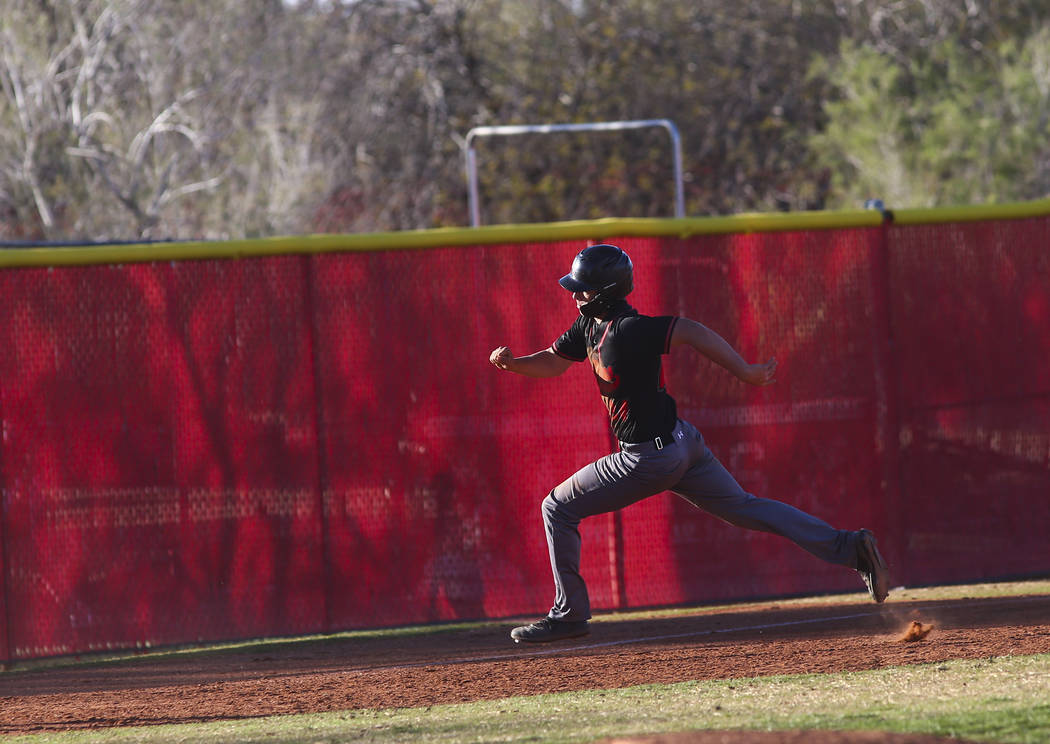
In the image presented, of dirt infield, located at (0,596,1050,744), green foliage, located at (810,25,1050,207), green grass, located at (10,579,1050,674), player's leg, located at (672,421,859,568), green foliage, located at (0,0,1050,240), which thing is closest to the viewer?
player's leg, located at (672,421,859,568)

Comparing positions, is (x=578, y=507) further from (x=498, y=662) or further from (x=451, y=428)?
(x=451, y=428)

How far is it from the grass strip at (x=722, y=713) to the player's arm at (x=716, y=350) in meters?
1.46

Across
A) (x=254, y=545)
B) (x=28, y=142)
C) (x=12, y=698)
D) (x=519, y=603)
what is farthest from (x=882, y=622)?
(x=28, y=142)

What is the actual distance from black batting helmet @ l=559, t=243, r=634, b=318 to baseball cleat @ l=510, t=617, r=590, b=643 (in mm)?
1512

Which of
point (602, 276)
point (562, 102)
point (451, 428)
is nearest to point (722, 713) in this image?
point (602, 276)

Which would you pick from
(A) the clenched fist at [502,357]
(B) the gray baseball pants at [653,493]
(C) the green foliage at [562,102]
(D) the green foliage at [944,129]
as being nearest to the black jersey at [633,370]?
(B) the gray baseball pants at [653,493]

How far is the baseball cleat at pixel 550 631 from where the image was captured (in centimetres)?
636

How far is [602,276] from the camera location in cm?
625

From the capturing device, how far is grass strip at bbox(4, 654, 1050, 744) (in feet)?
17.0

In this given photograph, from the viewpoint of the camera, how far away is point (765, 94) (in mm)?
27016

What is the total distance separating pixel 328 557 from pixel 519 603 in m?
1.29

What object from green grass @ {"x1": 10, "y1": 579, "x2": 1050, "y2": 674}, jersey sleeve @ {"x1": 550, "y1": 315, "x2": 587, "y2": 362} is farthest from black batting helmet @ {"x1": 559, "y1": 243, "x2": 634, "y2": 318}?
green grass @ {"x1": 10, "y1": 579, "x2": 1050, "y2": 674}

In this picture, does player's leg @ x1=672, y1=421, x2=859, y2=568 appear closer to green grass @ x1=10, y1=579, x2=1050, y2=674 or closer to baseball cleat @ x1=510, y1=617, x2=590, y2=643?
baseball cleat @ x1=510, y1=617, x2=590, y2=643

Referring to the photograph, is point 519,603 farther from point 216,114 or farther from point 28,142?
point 216,114
